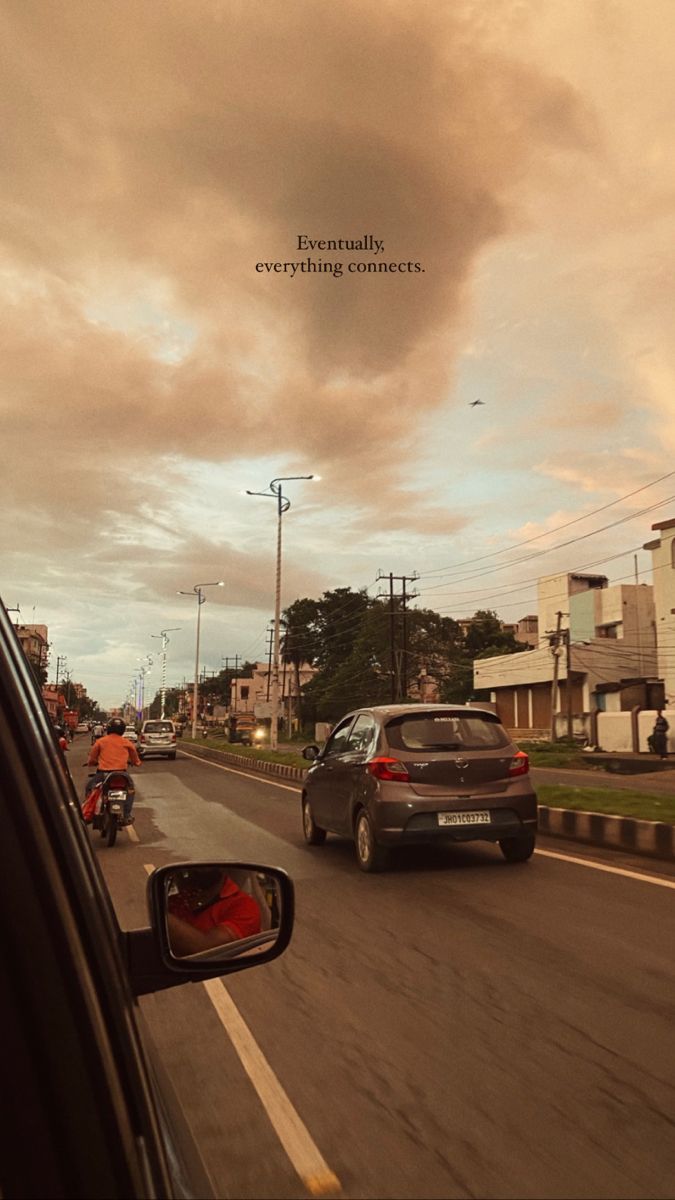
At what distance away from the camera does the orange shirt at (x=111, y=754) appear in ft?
39.6

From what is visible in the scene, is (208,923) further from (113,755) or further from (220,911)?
(113,755)

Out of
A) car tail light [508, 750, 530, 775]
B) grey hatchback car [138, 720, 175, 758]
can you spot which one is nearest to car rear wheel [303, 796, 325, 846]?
car tail light [508, 750, 530, 775]

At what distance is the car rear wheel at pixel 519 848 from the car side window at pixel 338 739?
6.70 ft

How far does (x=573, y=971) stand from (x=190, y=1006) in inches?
81.5

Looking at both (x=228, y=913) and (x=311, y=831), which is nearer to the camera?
(x=228, y=913)

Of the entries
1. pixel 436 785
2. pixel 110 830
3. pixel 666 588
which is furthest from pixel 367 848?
pixel 666 588

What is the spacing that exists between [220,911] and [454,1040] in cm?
259

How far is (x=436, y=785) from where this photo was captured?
8812 mm

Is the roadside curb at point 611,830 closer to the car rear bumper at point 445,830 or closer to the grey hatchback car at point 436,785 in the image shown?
the grey hatchback car at point 436,785

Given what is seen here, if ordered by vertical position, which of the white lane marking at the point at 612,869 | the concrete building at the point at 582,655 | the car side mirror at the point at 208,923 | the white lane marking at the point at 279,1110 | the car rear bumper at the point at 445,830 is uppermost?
the concrete building at the point at 582,655

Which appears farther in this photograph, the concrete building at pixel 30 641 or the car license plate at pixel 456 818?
the car license plate at pixel 456 818

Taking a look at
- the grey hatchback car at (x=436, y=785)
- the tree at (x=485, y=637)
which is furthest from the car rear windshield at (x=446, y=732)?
the tree at (x=485, y=637)

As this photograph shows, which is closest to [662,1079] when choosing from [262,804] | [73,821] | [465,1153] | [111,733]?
[465,1153]

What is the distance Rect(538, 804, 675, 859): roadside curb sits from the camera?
10.0 m
